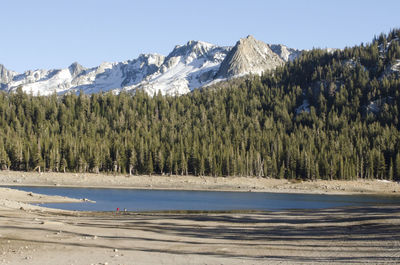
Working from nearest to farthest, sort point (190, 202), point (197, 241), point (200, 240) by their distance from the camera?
point (197, 241), point (200, 240), point (190, 202)

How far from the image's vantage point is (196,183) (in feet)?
388

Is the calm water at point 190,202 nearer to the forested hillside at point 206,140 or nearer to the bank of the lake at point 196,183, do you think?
the bank of the lake at point 196,183

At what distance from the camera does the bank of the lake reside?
369 feet

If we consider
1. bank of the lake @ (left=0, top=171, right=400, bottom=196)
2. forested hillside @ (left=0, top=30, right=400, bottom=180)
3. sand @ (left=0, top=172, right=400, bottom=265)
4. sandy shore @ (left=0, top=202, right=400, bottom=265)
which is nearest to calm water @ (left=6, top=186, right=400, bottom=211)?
sand @ (left=0, top=172, right=400, bottom=265)

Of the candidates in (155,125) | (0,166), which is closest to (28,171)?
(0,166)

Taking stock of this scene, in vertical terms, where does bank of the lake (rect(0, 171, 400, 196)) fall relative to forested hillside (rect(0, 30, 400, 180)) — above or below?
below

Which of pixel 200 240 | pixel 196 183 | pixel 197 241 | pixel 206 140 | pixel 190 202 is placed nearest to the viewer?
pixel 197 241

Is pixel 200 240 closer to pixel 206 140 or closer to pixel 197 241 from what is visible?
pixel 197 241

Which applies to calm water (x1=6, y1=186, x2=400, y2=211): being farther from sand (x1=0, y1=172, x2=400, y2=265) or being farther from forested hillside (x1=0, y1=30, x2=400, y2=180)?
forested hillside (x1=0, y1=30, x2=400, y2=180)

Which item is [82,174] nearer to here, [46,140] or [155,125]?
[46,140]

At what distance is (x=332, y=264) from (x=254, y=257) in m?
4.37

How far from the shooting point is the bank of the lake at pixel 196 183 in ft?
369

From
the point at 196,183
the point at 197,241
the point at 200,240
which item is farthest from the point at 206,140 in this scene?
the point at 197,241

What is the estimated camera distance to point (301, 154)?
133250 mm
